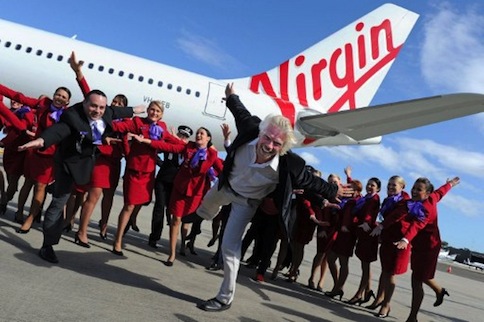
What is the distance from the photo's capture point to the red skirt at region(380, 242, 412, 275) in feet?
16.8

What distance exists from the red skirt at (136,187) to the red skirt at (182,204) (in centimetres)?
33

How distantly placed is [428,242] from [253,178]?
2.68 metres

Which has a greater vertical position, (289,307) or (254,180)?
(254,180)

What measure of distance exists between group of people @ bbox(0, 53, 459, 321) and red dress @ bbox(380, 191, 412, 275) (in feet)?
0.04

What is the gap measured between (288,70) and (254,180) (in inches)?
501

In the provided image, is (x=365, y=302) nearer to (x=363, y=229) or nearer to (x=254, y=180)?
(x=363, y=229)

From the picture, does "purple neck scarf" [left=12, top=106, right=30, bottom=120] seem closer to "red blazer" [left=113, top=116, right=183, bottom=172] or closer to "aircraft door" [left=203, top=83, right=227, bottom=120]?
"red blazer" [left=113, top=116, right=183, bottom=172]

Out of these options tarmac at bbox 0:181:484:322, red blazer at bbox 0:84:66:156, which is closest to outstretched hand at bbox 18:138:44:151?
tarmac at bbox 0:181:484:322

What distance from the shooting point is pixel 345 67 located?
15672 mm

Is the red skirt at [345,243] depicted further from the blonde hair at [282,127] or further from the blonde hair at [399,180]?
the blonde hair at [282,127]

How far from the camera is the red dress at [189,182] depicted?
5.52 m

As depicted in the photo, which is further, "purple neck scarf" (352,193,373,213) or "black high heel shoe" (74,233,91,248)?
"purple neck scarf" (352,193,373,213)

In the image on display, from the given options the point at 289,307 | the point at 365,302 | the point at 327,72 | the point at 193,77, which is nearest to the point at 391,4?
the point at 327,72

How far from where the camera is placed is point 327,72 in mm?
15695
